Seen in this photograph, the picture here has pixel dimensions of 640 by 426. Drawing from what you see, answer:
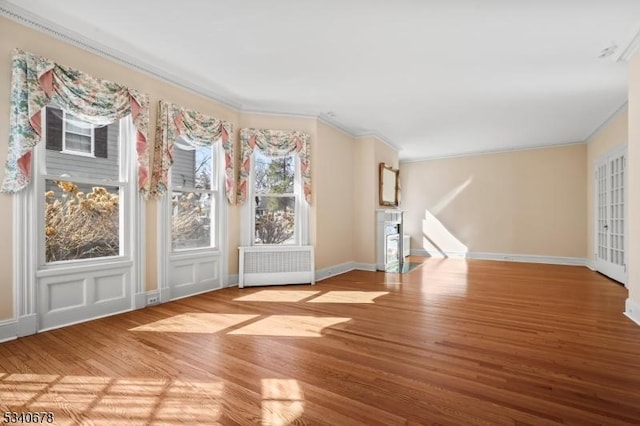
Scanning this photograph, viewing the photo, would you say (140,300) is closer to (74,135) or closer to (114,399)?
(74,135)

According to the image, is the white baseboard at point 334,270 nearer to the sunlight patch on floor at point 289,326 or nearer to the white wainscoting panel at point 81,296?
the sunlight patch on floor at point 289,326

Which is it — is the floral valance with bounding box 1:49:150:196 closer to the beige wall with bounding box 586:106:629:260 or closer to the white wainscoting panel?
the white wainscoting panel

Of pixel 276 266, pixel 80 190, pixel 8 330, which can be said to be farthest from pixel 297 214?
pixel 8 330

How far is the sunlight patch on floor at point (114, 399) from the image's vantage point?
1.79 metres

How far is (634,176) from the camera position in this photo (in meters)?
3.32

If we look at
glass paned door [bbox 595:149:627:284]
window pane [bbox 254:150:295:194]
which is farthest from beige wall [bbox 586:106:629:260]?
window pane [bbox 254:150:295:194]

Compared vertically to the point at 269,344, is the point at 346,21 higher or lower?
higher

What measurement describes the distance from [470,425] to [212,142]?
4.29m

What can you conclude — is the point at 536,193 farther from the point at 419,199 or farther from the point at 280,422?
the point at 280,422

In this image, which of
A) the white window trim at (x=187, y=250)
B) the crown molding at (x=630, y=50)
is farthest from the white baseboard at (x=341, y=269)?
the crown molding at (x=630, y=50)

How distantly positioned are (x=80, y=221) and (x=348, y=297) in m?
3.24

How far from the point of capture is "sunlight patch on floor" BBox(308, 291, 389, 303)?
424cm

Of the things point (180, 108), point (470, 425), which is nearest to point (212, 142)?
point (180, 108)

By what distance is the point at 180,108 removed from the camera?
421 centimetres
